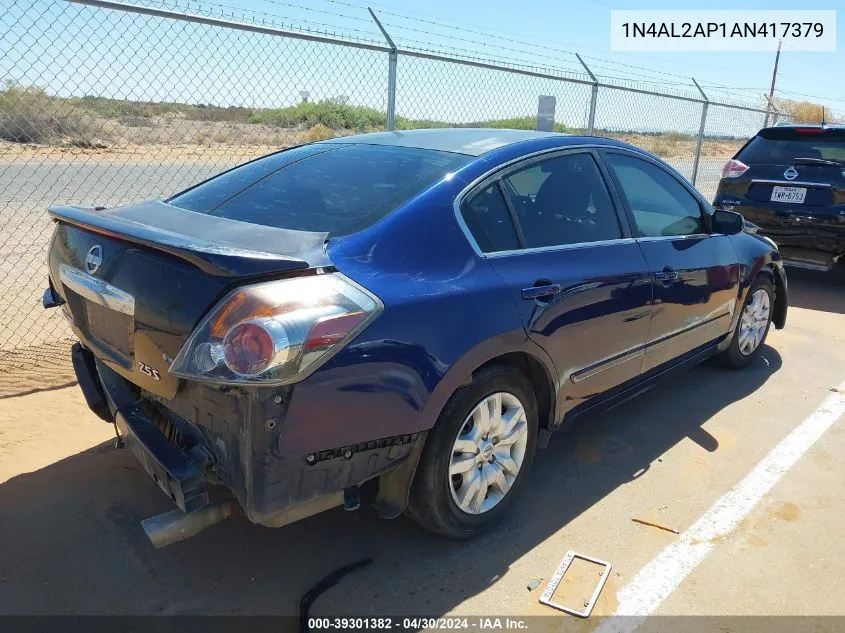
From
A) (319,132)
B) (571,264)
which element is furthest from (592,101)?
(571,264)

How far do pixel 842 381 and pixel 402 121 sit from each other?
452 cm

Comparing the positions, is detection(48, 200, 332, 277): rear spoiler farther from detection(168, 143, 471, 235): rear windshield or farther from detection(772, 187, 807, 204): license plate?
detection(772, 187, 807, 204): license plate

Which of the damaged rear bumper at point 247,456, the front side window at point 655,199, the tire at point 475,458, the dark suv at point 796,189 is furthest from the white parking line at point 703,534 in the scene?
the dark suv at point 796,189

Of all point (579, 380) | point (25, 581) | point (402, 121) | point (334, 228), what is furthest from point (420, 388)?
point (402, 121)

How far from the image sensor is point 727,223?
415cm

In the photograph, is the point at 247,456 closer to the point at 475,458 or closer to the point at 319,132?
the point at 475,458

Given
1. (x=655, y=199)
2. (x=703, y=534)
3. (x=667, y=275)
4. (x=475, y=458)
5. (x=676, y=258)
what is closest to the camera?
(x=475, y=458)

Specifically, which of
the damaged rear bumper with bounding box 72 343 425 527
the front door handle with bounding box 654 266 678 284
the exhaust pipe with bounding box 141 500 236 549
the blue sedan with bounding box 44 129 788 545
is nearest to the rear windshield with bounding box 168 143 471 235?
the blue sedan with bounding box 44 129 788 545

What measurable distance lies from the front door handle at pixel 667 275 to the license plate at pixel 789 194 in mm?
4417

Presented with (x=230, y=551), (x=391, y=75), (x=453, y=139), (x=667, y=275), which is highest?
(x=391, y=75)

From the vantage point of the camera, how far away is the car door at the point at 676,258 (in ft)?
11.7

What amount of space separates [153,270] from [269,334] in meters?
0.54

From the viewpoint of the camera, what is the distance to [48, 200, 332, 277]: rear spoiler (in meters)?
2.05

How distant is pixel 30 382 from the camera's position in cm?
416
